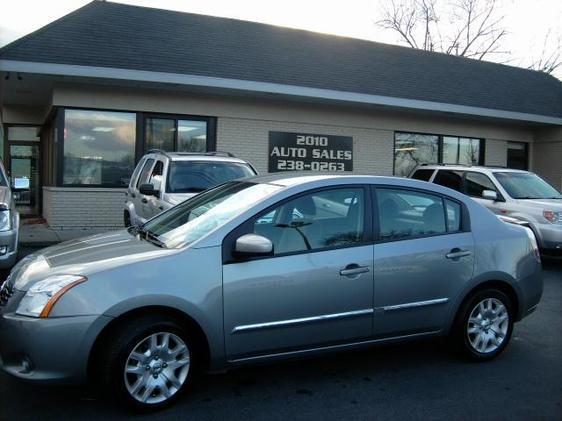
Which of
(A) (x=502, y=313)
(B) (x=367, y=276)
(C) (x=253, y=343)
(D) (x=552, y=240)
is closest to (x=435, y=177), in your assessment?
(D) (x=552, y=240)

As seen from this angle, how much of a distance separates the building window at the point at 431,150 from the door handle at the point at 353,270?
1237cm

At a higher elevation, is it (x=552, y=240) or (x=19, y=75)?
(x=19, y=75)

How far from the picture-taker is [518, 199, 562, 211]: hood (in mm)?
9469

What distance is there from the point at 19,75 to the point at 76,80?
1117 mm

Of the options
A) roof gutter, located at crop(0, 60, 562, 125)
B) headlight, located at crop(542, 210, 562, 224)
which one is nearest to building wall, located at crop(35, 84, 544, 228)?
roof gutter, located at crop(0, 60, 562, 125)

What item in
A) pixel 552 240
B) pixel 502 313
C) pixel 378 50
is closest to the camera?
pixel 502 313

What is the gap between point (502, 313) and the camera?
484cm

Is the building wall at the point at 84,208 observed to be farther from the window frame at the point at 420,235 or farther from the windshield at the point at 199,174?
the window frame at the point at 420,235

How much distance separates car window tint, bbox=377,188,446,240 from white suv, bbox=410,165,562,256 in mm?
5678

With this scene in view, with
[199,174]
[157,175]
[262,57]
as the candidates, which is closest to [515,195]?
[199,174]

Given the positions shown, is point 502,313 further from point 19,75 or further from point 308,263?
point 19,75

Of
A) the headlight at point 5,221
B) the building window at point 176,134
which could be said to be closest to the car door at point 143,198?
the headlight at point 5,221

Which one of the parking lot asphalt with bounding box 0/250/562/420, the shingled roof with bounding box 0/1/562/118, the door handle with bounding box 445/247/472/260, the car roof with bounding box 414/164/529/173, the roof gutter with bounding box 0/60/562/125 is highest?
the shingled roof with bounding box 0/1/562/118

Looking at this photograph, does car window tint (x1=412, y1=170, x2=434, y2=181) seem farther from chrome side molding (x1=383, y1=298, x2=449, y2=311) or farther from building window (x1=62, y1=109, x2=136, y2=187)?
chrome side molding (x1=383, y1=298, x2=449, y2=311)
